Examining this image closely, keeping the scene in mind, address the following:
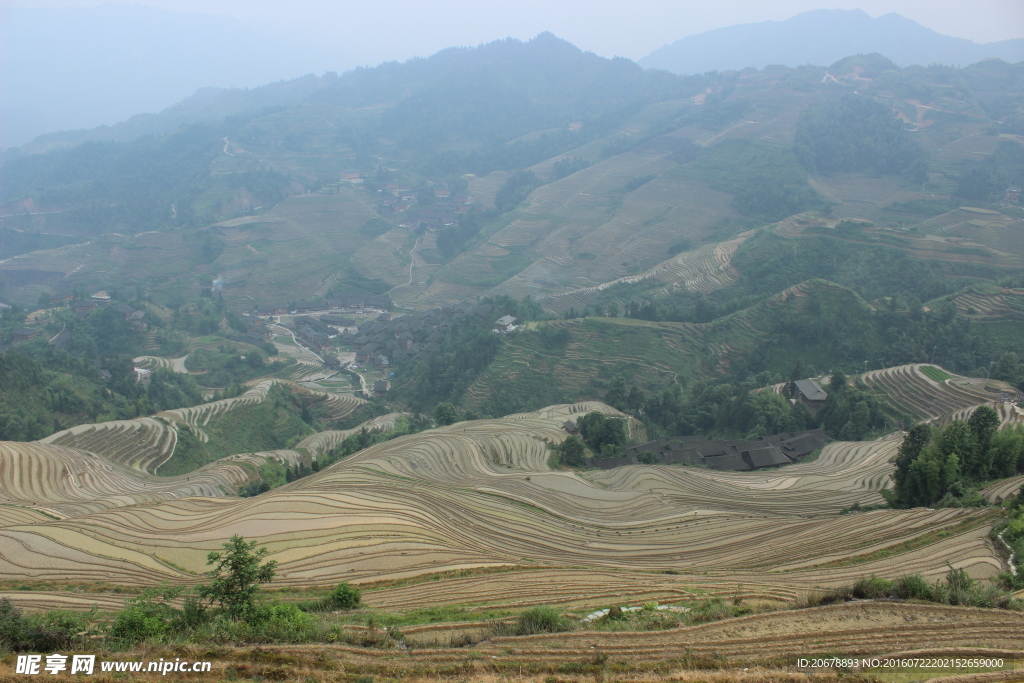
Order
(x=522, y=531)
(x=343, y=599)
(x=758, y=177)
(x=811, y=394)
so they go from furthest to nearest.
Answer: (x=758, y=177) < (x=811, y=394) < (x=522, y=531) < (x=343, y=599)

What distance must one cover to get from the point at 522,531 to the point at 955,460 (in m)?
12.2

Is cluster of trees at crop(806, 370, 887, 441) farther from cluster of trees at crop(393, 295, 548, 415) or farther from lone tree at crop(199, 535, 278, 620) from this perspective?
lone tree at crop(199, 535, 278, 620)

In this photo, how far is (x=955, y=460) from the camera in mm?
17766

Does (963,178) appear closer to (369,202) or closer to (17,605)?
(369,202)

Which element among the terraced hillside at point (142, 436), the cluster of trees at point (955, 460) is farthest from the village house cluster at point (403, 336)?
the cluster of trees at point (955, 460)

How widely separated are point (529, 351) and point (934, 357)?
938 inches

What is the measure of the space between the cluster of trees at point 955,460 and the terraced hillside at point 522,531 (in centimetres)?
199

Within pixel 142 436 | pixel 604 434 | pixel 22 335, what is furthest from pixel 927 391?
pixel 22 335

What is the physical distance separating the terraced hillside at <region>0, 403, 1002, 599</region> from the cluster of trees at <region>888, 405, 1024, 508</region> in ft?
6.52

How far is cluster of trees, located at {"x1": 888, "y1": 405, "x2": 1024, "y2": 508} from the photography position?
699 inches

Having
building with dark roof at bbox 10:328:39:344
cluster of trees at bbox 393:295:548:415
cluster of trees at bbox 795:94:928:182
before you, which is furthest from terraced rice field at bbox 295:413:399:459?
cluster of trees at bbox 795:94:928:182

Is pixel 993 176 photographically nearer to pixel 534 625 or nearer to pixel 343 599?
pixel 534 625

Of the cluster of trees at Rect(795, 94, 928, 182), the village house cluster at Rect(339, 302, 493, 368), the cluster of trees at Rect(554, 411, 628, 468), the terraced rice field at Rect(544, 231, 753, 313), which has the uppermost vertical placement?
the cluster of trees at Rect(795, 94, 928, 182)

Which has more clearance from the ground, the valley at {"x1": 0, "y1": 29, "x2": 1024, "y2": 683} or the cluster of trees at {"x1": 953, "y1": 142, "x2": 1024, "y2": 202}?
the cluster of trees at {"x1": 953, "y1": 142, "x2": 1024, "y2": 202}
